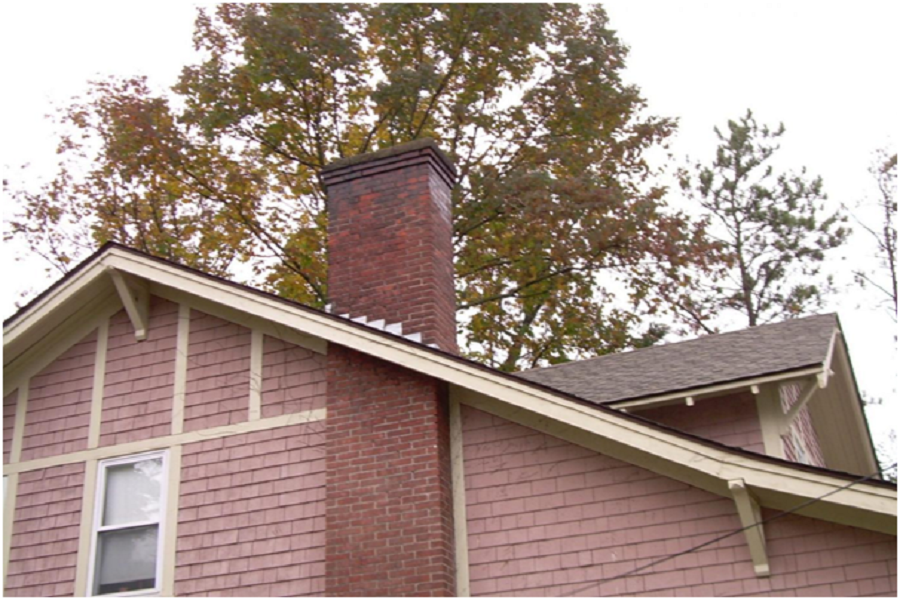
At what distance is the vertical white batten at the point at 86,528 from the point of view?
368 inches

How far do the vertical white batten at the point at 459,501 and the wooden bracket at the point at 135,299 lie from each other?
130 inches

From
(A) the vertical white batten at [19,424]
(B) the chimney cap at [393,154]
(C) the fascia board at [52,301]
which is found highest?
(B) the chimney cap at [393,154]

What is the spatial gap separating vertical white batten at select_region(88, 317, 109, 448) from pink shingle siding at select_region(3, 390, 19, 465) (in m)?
0.90

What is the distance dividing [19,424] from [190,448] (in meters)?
1.99

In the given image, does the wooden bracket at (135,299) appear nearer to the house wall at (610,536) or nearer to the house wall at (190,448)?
the house wall at (190,448)

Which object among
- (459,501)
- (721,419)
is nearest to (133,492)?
(459,501)

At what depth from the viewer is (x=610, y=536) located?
833 cm

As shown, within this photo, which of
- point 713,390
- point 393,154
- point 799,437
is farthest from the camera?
point 393,154

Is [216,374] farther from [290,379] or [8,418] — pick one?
[8,418]

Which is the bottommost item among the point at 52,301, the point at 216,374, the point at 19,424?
the point at 19,424

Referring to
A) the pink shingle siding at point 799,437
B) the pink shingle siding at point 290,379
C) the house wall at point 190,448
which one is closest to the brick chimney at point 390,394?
the pink shingle siding at point 290,379

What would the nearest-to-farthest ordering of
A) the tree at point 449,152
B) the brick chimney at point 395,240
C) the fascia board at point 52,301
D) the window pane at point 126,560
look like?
the window pane at point 126,560
the brick chimney at point 395,240
the fascia board at point 52,301
the tree at point 449,152

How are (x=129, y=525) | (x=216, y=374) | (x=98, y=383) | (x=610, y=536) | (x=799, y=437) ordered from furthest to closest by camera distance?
(x=799, y=437) < (x=98, y=383) < (x=216, y=374) < (x=129, y=525) < (x=610, y=536)

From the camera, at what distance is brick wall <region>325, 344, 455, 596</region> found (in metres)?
8.51
